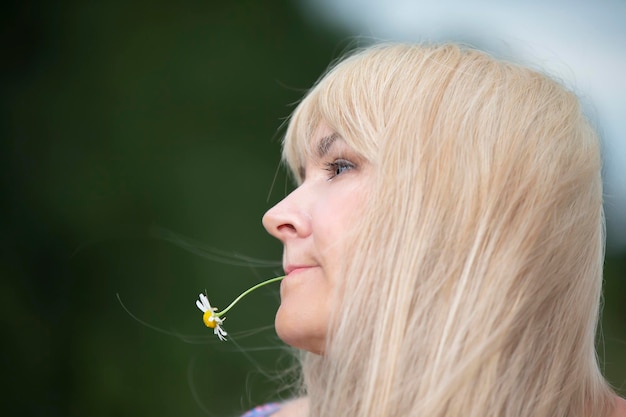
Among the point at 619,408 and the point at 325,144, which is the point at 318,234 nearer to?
the point at 325,144

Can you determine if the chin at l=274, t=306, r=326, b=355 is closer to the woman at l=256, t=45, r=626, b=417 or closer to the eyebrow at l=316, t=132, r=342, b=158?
the woman at l=256, t=45, r=626, b=417

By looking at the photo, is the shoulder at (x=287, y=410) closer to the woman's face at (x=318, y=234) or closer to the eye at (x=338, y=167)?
the woman's face at (x=318, y=234)

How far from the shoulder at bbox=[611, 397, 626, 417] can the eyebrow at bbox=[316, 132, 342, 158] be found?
699mm

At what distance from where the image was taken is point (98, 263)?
2.78m

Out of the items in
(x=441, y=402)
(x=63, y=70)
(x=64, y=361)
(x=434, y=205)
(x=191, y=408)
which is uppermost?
(x=63, y=70)

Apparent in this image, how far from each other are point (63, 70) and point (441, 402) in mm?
2431

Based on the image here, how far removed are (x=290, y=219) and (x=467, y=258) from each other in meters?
0.32

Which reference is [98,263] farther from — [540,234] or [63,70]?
[540,234]

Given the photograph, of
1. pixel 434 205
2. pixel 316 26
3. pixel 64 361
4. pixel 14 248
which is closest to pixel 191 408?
pixel 64 361

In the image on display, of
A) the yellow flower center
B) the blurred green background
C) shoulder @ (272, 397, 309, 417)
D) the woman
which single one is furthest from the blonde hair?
the blurred green background

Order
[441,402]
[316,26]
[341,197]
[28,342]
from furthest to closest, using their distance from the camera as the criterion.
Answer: [316,26] → [28,342] → [341,197] → [441,402]

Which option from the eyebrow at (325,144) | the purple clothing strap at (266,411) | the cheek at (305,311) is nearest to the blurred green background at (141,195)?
the purple clothing strap at (266,411)

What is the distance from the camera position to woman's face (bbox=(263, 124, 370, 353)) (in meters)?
1.16

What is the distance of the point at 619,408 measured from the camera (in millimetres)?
1229
